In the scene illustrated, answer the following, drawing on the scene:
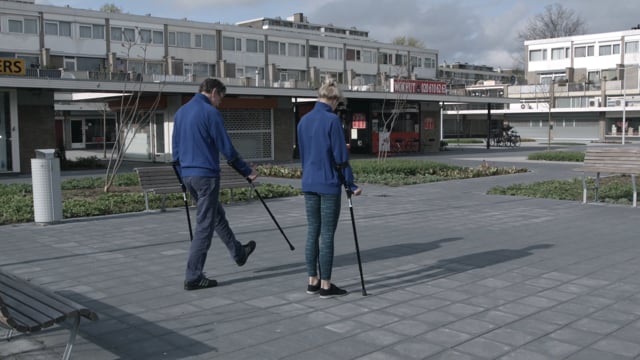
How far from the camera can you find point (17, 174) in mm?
23109

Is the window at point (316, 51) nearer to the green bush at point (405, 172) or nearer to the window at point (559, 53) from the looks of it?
the window at point (559, 53)

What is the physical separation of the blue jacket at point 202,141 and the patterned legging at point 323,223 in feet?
3.03

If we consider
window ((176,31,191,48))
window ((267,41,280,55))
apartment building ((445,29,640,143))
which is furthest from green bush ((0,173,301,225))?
apartment building ((445,29,640,143))

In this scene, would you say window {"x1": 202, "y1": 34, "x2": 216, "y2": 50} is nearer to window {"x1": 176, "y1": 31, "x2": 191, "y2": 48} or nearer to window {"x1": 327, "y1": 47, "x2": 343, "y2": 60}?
window {"x1": 176, "y1": 31, "x2": 191, "y2": 48}

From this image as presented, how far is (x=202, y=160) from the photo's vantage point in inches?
239

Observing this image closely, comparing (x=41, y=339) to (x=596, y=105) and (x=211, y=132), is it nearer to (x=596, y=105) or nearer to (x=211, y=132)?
(x=211, y=132)

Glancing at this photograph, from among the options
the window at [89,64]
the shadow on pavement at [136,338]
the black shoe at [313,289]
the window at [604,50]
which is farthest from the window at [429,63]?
the shadow on pavement at [136,338]

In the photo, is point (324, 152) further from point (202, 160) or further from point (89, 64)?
point (89, 64)

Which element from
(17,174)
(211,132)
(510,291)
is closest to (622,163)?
(510,291)

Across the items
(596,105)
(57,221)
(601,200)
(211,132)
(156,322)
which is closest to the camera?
(156,322)

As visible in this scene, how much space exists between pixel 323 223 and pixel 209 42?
174ft

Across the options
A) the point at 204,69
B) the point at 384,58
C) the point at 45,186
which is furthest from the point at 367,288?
the point at 384,58

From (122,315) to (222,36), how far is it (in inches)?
2117

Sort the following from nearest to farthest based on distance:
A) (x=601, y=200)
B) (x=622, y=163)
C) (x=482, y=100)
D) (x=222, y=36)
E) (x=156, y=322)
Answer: (x=156, y=322)
(x=622, y=163)
(x=601, y=200)
(x=482, y=100)
(x=222, y=36)
